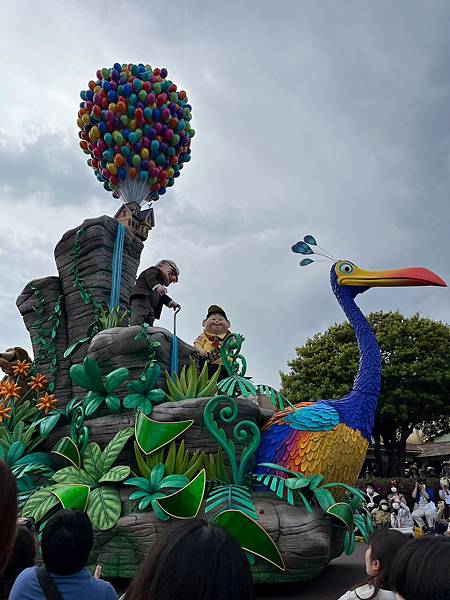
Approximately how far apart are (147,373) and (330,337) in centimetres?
1500

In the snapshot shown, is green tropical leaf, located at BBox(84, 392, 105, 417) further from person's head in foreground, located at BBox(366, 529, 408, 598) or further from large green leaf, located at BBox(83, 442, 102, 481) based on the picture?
person's head in foreground, located at BBox(366, 529, 408, 598)

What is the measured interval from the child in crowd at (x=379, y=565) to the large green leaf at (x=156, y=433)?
3807mm

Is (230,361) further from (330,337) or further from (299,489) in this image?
(330,337)

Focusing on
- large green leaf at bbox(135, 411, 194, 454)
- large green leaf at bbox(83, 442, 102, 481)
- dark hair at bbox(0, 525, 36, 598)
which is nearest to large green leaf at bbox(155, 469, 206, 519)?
large green leaf at bbox(135, 411, 194, 454)

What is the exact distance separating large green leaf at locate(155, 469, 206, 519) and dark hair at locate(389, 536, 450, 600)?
422cm

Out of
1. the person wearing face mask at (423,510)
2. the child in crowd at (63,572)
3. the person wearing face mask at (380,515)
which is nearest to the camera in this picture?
the child in crowd at (63,572)

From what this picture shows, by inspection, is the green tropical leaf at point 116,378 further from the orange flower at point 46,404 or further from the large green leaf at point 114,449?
the orange flower at point 46,404

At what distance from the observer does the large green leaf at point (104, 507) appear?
5.39 metres

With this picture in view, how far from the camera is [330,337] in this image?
20.5 meters

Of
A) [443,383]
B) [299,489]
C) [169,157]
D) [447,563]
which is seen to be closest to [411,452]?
[443,383]

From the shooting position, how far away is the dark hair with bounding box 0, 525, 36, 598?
198 cm

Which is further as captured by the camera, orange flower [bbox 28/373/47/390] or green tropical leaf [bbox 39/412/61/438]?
orange flower [bbox 28/373/47/390]

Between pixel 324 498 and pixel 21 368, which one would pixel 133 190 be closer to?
pixel 21 368

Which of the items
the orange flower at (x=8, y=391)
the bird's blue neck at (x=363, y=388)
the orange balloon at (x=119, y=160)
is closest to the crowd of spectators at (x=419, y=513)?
the bird's blue neck at (x=363, y=388)
